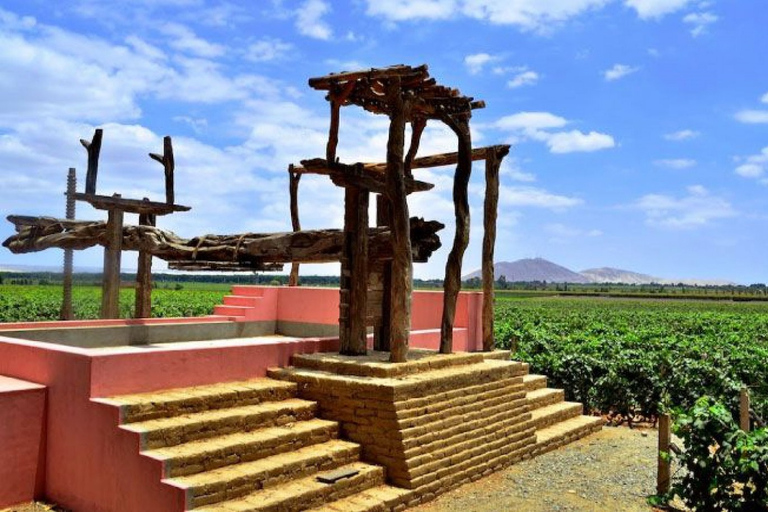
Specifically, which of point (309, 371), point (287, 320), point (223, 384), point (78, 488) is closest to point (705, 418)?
point (309, 371)

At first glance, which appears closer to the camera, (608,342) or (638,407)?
A: (638,407)

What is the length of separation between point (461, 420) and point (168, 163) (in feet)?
24.6

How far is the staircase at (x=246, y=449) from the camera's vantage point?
607 centimetres

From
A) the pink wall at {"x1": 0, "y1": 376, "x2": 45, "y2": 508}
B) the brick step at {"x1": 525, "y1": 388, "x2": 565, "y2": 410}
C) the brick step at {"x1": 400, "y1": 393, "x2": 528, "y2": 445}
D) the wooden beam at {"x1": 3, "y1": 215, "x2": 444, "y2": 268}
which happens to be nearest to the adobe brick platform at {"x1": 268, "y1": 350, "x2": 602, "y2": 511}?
the brick step at {"x1": 400, "y1": 393, "x2": 528, "y2": 445}

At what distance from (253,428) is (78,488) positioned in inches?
72.7

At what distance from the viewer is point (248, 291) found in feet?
53.2

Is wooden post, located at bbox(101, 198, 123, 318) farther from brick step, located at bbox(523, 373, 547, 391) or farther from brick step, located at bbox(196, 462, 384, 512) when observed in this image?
brick step, located at bbox(523, 373, 547, 391)

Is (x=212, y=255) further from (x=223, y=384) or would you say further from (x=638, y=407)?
(x=638, y=407)

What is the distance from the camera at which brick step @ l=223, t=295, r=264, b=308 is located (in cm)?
1562

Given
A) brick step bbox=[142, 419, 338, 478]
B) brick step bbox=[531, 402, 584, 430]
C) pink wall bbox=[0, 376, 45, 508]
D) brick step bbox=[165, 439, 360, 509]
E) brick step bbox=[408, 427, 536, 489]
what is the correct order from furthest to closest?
brick step bbox=[531, 402, 584, 430] < brick step bbox=[408, 427, 536, 489] < pink wall bbox=[0, 376, 45, 508] < brick step bbox=[142, 419, 338, 478] < brick step bbox=[165, 439, 360, 509]

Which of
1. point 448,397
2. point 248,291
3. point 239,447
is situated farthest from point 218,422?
point 248,291

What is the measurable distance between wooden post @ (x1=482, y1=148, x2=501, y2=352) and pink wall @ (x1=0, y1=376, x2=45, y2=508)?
7536mm

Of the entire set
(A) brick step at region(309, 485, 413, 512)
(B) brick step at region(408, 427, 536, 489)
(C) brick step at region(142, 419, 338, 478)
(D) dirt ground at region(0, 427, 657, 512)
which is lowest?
(D) dirt ground at region(0, 427, 657, 512)

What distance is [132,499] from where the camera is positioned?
20.2ft
